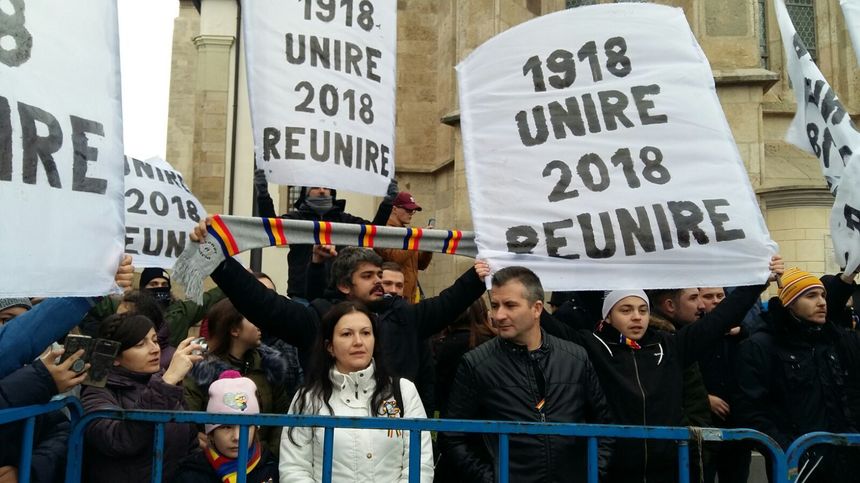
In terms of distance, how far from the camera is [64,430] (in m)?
3.02

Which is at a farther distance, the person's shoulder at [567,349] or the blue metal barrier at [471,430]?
the person's shoulder at [567,349]

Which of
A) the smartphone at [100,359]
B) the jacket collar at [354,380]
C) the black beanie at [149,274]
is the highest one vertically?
the black beanie at [149,274]

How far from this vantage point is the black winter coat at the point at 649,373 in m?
3.54

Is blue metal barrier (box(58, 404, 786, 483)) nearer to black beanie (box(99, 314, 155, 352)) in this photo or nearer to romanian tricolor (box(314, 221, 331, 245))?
black beanie (box(99, 314, 155, 352))

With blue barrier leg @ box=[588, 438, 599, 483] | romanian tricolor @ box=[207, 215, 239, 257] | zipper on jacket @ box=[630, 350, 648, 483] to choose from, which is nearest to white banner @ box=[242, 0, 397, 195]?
romanian tricolor @ box=[207, 215, 239, 257]

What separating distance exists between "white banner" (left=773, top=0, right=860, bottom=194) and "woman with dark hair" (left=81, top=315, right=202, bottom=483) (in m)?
3.62

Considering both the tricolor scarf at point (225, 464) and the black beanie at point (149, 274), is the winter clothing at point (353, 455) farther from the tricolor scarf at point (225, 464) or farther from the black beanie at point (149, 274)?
the black beanie at point (149, 274)

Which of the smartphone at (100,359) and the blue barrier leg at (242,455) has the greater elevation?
the smartphone at (100,359)

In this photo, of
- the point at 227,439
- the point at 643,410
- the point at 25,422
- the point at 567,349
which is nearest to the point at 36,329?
the point at 25,422

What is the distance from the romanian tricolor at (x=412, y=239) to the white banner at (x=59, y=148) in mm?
1440

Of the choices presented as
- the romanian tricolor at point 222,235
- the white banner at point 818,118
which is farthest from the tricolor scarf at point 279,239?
the white banner at point 818,118

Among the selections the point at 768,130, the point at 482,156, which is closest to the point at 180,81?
the point at 768,130

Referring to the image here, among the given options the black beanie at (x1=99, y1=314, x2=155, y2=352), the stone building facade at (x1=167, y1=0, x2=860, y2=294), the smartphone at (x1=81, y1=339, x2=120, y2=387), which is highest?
the stone building facade at (x1=167, y1=0, x2=860, y2=294)

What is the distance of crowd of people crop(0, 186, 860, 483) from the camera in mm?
2953
